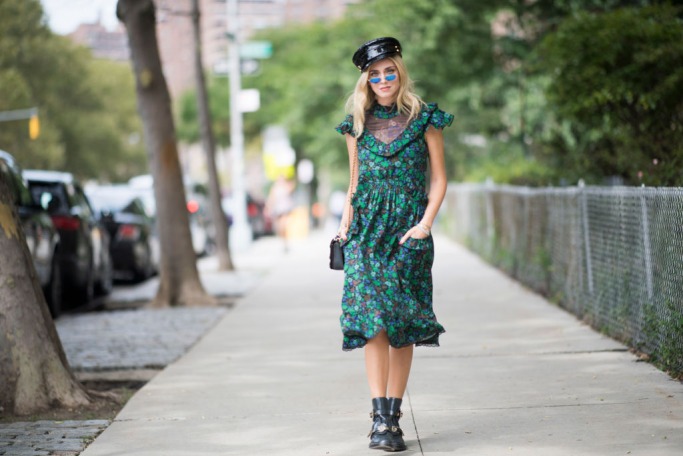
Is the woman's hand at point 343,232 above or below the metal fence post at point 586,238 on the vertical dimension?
above

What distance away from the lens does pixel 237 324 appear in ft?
40.8

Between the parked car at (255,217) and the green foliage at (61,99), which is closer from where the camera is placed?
the parked car at (255,217)

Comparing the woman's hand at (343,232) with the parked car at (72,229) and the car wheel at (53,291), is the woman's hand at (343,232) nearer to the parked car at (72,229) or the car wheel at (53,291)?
the car wheel at (53,291)

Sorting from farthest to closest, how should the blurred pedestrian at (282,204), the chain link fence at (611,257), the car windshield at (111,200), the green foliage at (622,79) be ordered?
1. the blurred pedestrian at (282,204)
2. the car windshield at (111,200)
3. the green foliage at (622,79)
4. the chain link fence at (611,257)

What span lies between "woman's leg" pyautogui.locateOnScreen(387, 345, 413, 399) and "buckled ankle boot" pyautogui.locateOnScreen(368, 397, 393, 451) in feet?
0.34

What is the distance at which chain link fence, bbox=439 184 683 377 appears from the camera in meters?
8.09

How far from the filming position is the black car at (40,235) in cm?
1292

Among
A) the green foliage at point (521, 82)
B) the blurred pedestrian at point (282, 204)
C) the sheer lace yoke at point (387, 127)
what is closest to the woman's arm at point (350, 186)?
→ the sheer lace yoke at point (387, 127)

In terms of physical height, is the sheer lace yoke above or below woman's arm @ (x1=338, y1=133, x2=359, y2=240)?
above

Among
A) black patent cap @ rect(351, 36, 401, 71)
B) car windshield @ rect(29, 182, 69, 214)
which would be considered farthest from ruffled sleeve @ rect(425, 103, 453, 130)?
car windshield @ rect(29, 182, 69, 214)

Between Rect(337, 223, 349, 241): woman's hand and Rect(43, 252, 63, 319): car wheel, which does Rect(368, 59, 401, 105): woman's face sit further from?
Rect(43, 252, 63, 319): car wheel

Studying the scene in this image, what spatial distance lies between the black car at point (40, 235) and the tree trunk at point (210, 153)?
763cm

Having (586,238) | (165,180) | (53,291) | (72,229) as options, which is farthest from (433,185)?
(72,229)

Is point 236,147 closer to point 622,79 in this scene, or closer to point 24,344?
point 622,79
